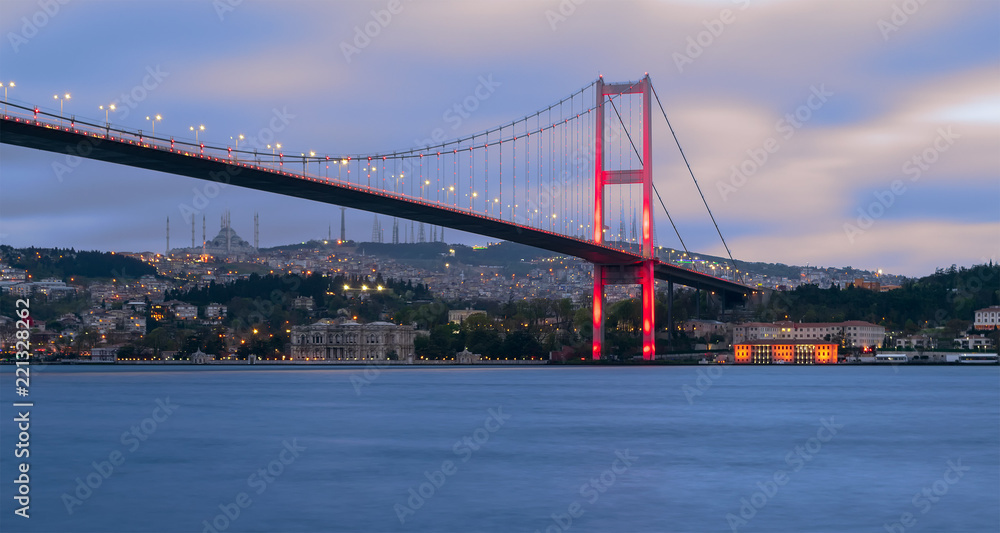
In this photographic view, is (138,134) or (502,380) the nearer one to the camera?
(138,134)

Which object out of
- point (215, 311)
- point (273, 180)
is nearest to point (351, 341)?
point (215, 311)

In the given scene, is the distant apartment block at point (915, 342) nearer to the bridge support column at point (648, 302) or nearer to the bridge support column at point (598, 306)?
the bridge support column at point (648, 302)

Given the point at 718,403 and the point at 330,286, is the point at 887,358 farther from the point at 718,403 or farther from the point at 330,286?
the point at 330,286

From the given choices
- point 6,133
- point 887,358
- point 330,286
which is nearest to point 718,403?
point 6,133

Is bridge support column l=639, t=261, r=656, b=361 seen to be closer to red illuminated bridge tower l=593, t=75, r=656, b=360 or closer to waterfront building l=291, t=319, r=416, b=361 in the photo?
red illuminated bridge tower l=593, t=75, r=656, b=360

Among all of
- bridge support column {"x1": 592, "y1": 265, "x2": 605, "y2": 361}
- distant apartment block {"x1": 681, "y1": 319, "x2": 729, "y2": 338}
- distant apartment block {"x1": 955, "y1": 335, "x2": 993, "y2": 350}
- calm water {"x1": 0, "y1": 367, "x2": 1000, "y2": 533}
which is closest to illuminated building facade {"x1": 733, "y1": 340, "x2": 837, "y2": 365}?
distant apartment block {"x1": 681, "y1": 319, "x2": 729, "y2": 338}

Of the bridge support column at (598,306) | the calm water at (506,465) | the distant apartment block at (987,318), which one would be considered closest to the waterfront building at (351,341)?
the bridge support column at (598,306)

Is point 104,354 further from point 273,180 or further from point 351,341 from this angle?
point 273,180
